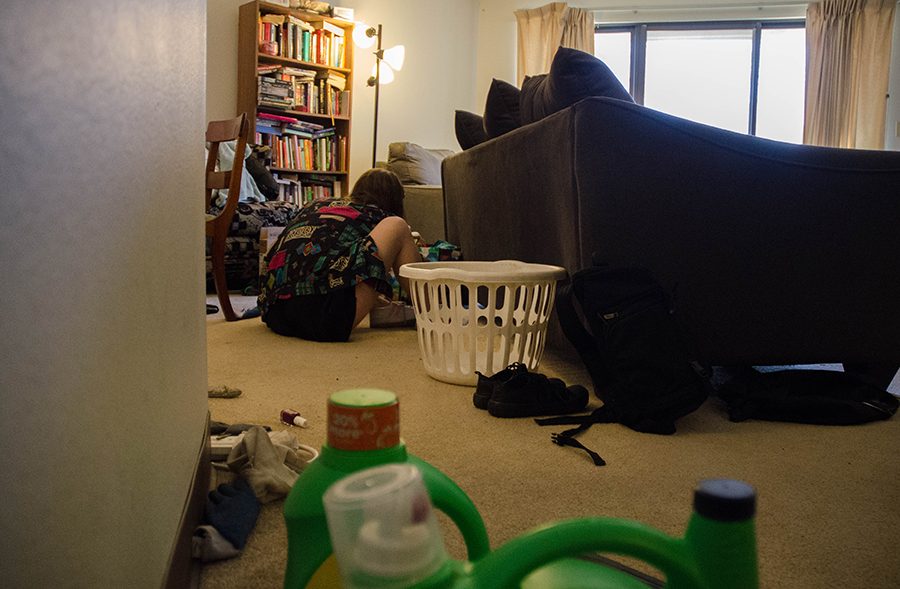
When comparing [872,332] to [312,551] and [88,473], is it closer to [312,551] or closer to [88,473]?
[312,551]

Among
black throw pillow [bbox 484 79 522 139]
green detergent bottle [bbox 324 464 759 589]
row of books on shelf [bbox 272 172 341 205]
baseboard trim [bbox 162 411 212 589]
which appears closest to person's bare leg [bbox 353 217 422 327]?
black throw pillow [bbox 484 79 522 139]

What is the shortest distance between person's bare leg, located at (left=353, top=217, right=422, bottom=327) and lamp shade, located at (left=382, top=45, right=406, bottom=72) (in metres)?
3.49

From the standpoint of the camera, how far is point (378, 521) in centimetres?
38

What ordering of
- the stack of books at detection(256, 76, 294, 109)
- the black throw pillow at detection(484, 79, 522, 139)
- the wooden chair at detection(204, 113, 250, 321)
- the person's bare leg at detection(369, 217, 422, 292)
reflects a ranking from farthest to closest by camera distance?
the stack of books at detection(256, 76, 294, 109) → the wooden chair at detection(204, 113, 250, 321) → the person's bare leg at detection(369, 217, 422, 292) → the black throw pillow at detection(484, 79, 522, 139)

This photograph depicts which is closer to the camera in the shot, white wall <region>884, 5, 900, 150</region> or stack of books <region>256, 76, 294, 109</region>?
stack of books <region>256, 76, 294, 109</region>

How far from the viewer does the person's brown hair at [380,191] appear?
110 inches

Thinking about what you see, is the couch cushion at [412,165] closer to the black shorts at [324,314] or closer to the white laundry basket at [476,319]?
the black shorts at [324,314]

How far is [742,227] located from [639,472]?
80 centimetres

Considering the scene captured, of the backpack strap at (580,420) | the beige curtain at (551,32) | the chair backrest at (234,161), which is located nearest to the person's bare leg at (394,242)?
the chair backrest at (234,161)

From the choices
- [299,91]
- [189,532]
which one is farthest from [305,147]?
[189,532]

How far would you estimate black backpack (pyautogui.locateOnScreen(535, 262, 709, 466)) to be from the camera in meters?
1.48

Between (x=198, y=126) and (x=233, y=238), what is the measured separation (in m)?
3.31

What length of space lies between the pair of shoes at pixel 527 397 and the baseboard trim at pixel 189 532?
27.5 inches

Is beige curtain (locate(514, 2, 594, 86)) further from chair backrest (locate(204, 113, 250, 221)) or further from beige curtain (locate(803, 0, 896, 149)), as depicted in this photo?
chair backrest (locate(204, 113, 250, 221))
